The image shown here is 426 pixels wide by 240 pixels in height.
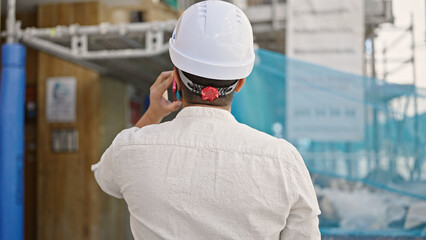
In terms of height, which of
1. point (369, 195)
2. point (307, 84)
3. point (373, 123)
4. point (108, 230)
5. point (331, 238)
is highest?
point (307, 84)

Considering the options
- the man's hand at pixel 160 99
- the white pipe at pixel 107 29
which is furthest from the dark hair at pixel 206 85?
the white pipe at pixel 107 29

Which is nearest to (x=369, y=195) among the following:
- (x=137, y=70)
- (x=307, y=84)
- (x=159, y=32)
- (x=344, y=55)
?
(x=307, y=84)

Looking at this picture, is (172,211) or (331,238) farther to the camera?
(331,238)

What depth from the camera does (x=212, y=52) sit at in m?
1.13

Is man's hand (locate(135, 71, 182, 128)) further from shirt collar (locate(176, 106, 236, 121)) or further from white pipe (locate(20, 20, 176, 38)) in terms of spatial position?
white pipe (locate(20, 20, 176, 38))

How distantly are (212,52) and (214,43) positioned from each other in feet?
0.08

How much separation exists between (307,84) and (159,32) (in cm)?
184

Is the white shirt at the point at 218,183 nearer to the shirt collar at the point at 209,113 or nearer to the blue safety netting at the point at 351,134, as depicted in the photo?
the shirt collar at the point at 209,113

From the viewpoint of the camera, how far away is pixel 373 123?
3.72 m

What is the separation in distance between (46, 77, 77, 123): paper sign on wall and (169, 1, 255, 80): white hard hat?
6.25 meters

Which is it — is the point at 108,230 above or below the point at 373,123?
below

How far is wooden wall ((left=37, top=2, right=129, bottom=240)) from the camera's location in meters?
6.93

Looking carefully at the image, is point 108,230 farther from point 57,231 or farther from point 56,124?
point 56,124

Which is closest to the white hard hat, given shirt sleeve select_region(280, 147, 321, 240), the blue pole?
shirt sleeve select_region(280, 147, 321, 240)
